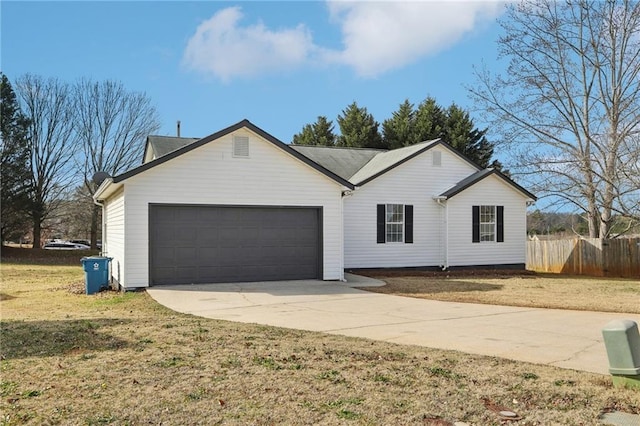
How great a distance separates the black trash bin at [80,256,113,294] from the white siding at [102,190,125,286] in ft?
1.31

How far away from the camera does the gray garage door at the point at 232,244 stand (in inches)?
579

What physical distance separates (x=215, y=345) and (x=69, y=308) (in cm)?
591

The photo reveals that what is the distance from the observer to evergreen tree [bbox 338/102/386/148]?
131ft

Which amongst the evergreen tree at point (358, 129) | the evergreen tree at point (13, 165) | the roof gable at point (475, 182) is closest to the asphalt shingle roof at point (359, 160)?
the roof gable at point (475, 182)

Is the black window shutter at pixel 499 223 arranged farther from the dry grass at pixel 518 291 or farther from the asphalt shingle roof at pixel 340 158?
the asphalt shingle roof at pixel 340 158

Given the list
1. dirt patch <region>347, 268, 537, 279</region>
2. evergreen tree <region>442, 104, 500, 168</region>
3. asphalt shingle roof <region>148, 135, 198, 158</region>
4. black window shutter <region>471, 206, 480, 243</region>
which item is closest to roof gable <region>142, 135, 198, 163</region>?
asphalt shingle roof <region>148, 135, 198, 158</region>

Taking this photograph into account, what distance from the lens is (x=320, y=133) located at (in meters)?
43.7

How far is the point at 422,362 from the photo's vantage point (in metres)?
6.33

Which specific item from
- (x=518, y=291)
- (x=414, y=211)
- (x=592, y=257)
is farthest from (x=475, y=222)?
(x=518, y=291)

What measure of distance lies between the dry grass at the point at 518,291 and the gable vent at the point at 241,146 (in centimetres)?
527

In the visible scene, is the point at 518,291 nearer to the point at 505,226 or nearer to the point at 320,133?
the point at 505,226

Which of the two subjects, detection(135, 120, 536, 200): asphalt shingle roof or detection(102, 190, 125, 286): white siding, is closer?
detection(102, 190, 125, 286): white siding

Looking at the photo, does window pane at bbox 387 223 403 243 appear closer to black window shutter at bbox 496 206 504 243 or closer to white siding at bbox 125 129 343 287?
black window shutter at bbox 496 206 504 243

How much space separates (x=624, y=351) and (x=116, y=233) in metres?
14.2
